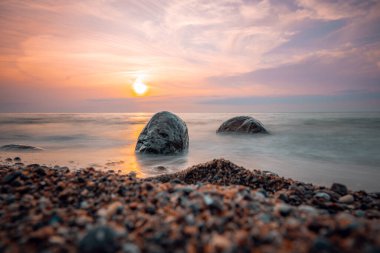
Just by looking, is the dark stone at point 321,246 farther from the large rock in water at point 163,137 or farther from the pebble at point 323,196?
the large rock in water at point 163,137

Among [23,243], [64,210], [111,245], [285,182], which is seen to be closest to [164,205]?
[111,245]

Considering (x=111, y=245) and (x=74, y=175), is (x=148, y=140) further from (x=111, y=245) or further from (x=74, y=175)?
(x=111, y=245)

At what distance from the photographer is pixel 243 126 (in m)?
15.1

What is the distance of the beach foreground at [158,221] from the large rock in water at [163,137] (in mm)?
4978

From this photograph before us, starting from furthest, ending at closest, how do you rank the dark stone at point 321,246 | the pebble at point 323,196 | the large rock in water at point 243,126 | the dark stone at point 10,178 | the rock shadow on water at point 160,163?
the large rock in water at point 243,126 < the rock shadow on water at point 160,163 < the pebble at point 323,196 < the dark stone at point 10,178 < the dark stone at point 321,246

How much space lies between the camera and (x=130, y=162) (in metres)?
7.07

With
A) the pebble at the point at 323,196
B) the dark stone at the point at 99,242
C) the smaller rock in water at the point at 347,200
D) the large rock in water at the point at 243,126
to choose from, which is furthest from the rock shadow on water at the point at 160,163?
the large rock in water at the point at 243,126

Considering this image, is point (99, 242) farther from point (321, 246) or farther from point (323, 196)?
point (323, 196)

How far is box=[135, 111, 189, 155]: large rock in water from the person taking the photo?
320 inches

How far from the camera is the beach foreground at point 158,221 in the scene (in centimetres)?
155

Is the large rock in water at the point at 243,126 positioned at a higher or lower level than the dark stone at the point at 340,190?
higher

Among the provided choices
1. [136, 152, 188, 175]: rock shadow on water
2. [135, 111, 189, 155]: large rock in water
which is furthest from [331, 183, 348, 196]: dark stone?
[135, 111, 189, 155]: large rock in water

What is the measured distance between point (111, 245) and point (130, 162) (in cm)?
567

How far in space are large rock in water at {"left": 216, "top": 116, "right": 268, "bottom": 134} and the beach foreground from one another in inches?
464
